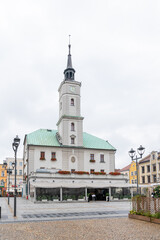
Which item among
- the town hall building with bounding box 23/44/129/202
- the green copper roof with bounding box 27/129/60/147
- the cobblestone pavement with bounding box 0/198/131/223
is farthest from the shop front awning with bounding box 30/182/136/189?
the green copper roof with bounding box 27/129/60/147

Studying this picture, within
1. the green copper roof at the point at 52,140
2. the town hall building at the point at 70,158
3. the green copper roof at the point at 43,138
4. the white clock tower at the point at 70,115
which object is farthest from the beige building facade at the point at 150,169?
the green copper roof at the point at 43,138

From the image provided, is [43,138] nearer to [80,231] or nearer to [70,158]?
[70,158]

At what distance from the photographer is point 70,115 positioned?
5003 cm

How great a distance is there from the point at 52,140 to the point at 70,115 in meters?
5.90

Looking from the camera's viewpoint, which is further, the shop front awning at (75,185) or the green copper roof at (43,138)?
the green copper roof at (43,138)

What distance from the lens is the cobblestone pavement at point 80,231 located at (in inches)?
424

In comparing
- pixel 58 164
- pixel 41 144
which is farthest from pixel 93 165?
pixel 41 144

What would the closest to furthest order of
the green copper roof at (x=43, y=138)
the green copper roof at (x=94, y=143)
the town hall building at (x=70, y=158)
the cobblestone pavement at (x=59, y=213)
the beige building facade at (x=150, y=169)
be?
1. the cobblestone pavement at (x=59, y=213)
2. the town hall building at (x=70, y=158)
3. the green copper roof at (x=43, y=138)
4. the green copper roof at (x=94, y=143)
5. the beige building facade at (x=150, y=169)

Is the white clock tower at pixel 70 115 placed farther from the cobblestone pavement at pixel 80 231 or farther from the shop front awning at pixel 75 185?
the cobblestone pavement at pixel 80 231

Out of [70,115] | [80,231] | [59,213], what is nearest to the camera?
[80,231]

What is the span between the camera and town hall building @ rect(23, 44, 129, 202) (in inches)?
1543

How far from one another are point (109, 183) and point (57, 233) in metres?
30.5

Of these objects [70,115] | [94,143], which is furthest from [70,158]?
[70,115]

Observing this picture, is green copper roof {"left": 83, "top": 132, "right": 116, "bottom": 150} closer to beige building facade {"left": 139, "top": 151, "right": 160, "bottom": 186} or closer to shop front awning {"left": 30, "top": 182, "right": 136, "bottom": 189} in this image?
shop front awning {"left": 30, "top": 182, "right": 136, "bottom": 189}
